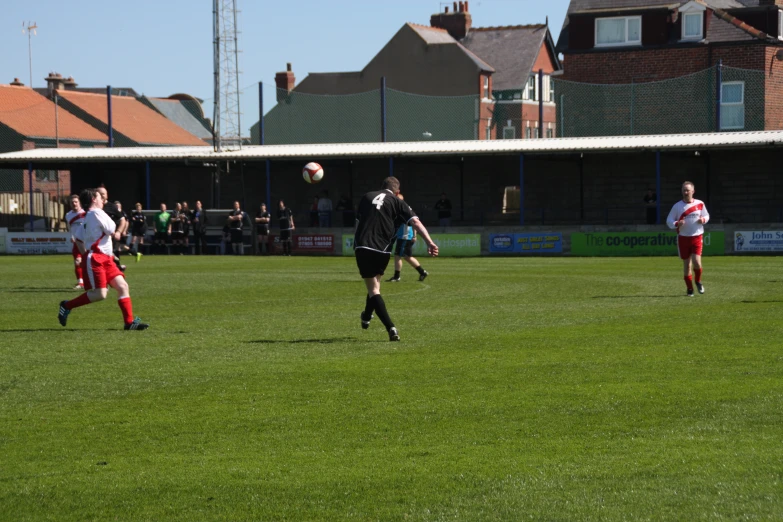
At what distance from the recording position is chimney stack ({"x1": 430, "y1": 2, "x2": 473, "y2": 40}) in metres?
73.5

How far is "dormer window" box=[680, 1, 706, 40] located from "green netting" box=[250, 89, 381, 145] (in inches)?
584

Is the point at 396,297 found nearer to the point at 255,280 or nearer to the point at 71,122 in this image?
the point at 255,280

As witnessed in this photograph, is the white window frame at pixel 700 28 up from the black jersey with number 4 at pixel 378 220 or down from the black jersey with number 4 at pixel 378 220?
up

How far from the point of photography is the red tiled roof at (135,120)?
240 feet

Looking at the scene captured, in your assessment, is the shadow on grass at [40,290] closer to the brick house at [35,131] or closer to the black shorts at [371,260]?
the black shorts at [371,260]

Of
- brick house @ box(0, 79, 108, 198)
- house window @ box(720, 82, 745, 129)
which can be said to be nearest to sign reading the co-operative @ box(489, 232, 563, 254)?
house window @ box(720, 82, 745, 129)

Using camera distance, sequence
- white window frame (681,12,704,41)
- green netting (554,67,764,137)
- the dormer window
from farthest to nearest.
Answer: white window frame (681,12,704,41), the dormer window, green netting (554,67,764,137)

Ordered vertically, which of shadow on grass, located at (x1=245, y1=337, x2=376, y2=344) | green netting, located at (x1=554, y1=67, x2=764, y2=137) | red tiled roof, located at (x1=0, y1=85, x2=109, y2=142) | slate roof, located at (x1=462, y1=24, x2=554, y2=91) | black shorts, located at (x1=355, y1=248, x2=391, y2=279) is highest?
slate roof, located at (x1=462, y1=24, x2=554, y2=91)

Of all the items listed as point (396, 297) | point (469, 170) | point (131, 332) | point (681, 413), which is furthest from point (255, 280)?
point (469, 170)

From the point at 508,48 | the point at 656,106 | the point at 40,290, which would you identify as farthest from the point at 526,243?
the point at 508,48

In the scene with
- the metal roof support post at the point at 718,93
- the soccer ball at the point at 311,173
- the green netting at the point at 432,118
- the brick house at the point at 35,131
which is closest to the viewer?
the soccer ball at the point at 311,173

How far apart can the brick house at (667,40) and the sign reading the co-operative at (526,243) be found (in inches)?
585

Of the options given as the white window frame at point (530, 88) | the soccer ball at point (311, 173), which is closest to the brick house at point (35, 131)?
the white window frame at point (530, 88)

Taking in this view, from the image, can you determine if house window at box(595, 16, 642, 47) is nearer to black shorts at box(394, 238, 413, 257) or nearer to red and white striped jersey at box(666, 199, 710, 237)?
black shorts at box(394, 238, 413, 257)
